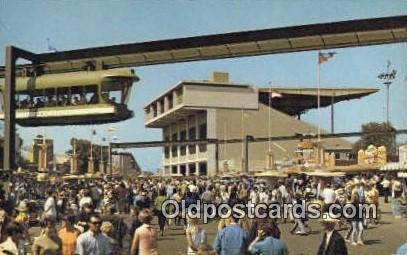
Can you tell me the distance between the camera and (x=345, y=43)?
22.0m

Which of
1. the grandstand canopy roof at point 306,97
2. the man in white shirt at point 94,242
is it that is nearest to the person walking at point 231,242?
the man in white shirt at point 94,242

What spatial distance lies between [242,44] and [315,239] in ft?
23.9

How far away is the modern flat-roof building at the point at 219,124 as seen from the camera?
86438 mm

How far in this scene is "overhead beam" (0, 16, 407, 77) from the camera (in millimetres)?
20844

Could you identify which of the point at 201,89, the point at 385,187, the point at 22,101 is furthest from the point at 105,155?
the point at 22,101

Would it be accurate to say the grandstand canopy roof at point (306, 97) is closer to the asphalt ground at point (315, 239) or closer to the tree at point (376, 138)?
the tree at point (376, 138)

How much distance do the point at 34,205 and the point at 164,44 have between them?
8629 millimetres

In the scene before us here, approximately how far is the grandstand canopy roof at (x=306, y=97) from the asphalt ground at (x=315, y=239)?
84710 millimetres

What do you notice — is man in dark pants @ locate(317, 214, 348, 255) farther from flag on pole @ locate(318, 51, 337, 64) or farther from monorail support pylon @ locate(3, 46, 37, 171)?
flag on pole @ locate(318, 51, 337, 64)

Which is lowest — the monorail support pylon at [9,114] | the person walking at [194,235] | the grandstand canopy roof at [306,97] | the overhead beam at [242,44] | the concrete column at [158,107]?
the person walking at [194,235]

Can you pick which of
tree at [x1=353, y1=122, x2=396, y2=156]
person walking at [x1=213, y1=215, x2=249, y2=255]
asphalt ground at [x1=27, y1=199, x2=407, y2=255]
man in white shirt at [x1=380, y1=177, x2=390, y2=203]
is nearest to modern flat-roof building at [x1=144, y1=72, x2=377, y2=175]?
tree at [x1=353, y1=122, x2=396, y2=156]

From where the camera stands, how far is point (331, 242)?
301 inches

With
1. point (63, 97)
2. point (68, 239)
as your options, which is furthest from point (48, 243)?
point (63, 97)

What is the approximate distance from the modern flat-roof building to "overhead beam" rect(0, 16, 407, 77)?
2281 inches
